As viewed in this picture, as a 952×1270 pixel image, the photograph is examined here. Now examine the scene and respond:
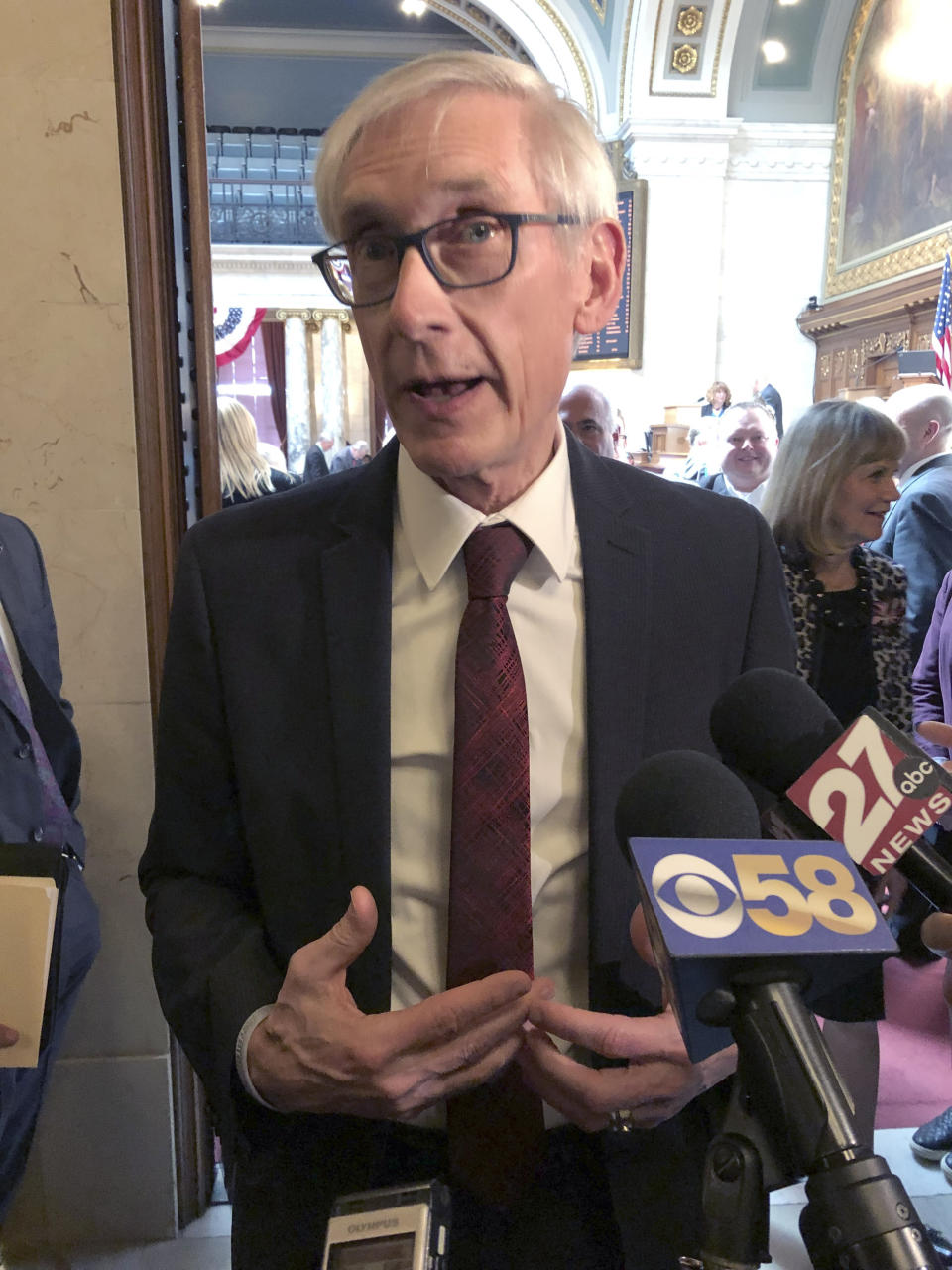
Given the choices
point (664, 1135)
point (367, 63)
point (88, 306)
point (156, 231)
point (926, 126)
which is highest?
point (367, 63)

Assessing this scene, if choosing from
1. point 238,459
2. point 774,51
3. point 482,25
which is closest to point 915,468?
point 238,459

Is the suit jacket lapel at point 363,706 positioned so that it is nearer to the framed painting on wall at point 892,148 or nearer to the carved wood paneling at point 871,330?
the carved wood paneling at point 871,330

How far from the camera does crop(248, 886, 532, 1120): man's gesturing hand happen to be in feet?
2.40

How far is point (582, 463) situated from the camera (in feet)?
3.63

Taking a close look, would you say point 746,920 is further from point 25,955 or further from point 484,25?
point 484,25

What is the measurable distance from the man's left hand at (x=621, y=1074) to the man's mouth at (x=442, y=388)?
1.81 feet

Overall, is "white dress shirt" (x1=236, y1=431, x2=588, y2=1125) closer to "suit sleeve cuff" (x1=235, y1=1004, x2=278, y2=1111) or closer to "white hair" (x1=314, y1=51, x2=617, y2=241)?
"suit sleeve cuff" (x1=235, y1=1004, x2=278, y2=1111)

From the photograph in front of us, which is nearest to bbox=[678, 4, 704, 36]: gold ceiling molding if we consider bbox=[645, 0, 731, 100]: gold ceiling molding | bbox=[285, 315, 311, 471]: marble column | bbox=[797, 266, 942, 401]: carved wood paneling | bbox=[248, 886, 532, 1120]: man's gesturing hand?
bbox=[645, 0, 731, 100]: gold ceiling molding

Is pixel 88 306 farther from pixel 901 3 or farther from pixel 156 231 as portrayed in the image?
pixel 901 3

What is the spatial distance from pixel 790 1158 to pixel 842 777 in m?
0.28

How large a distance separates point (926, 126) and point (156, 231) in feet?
26.4

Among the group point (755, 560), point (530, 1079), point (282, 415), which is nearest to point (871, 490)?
point (755, 560)

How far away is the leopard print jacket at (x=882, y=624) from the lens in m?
2.25

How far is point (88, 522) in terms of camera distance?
69.1 inches
